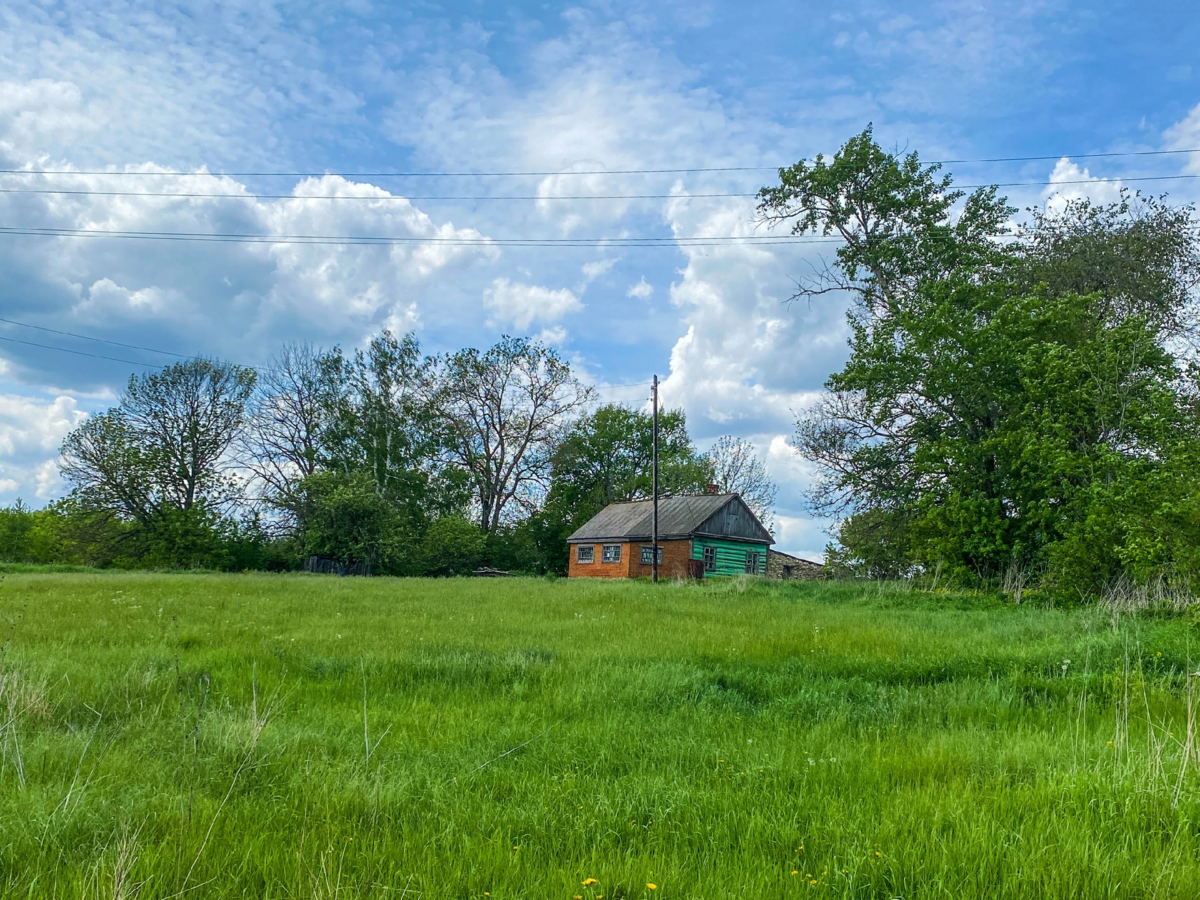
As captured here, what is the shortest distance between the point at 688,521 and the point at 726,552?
2.89 meters

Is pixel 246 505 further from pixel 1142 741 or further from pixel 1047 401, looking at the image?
pixel 1142 741

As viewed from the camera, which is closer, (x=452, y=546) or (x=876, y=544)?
(x=876, y=544)

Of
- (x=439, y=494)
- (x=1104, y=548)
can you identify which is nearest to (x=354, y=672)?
(x=1104, y=548)

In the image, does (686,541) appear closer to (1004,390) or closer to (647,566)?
(647,566)

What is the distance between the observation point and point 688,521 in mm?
41531

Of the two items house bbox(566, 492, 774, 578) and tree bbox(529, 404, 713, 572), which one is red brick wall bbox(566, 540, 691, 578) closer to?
house bbox(566, 492, 774, 578)

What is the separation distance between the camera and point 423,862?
3.48 metres

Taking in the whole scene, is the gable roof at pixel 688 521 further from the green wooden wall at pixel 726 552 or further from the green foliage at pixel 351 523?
the green foliage at pixel 351 523

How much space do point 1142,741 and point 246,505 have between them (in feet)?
158

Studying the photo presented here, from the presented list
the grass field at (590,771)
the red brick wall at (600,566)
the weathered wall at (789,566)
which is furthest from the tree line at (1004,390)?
the weathered wall at (789,566)

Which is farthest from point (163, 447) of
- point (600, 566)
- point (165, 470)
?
point (600, 566)

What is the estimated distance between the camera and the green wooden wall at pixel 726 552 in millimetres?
40500

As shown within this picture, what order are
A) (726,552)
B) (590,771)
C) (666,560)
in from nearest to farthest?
(590,771), (666,560), (726,552)

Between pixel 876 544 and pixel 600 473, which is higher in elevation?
pixel 600 473
